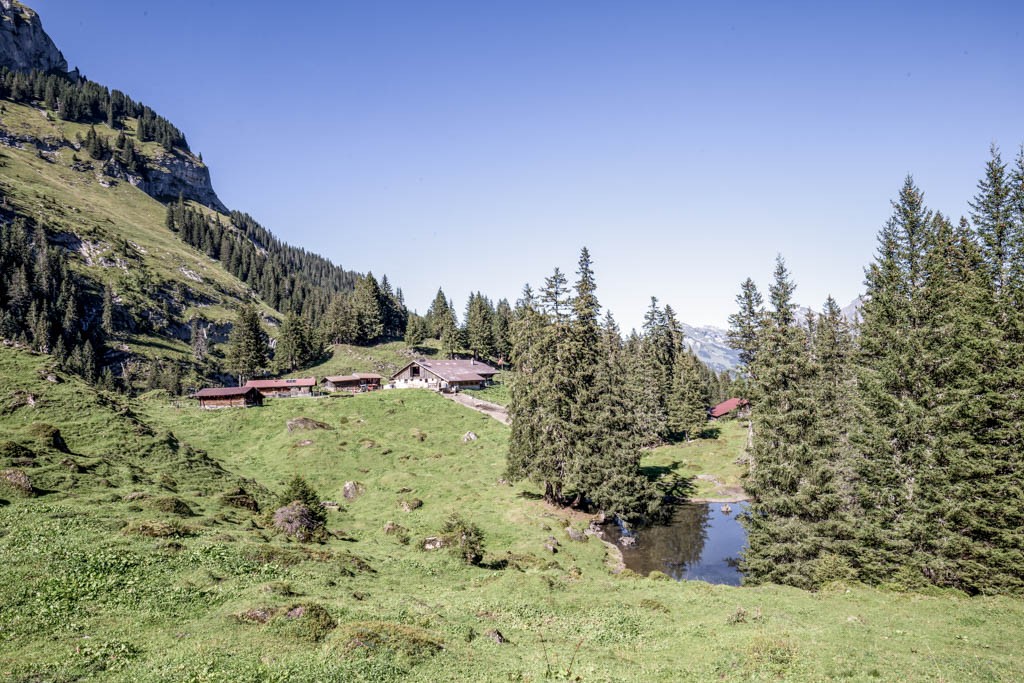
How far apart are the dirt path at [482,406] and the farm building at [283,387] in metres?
28.1

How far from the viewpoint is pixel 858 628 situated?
20.6 meters

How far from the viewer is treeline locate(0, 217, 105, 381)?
100500 millimetres

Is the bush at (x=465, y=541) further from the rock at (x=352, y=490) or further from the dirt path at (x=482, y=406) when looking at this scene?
the dirt path at (x=482, y=406)

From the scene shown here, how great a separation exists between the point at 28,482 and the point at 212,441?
130 feet

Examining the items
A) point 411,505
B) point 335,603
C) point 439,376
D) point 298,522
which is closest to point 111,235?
point 439,376

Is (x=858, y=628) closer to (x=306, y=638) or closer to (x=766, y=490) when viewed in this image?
(x=766, y=490)

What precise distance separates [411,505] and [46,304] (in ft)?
388

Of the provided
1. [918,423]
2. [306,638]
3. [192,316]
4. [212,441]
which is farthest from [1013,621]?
[192,316]

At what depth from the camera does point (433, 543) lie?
34.2 metres

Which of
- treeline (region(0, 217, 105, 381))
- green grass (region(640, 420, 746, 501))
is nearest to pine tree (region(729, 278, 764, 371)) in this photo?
green grass (region(640, 420, 746, 501))

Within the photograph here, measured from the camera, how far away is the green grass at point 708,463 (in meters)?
58.4

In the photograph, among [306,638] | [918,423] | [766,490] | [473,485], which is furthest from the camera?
[473,485]

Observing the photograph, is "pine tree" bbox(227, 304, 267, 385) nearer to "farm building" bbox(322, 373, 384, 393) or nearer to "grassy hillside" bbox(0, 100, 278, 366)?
"farm building" bbox(322, 373, 384, 393)

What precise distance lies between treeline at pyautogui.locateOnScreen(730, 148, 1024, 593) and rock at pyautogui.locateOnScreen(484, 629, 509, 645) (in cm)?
2160
